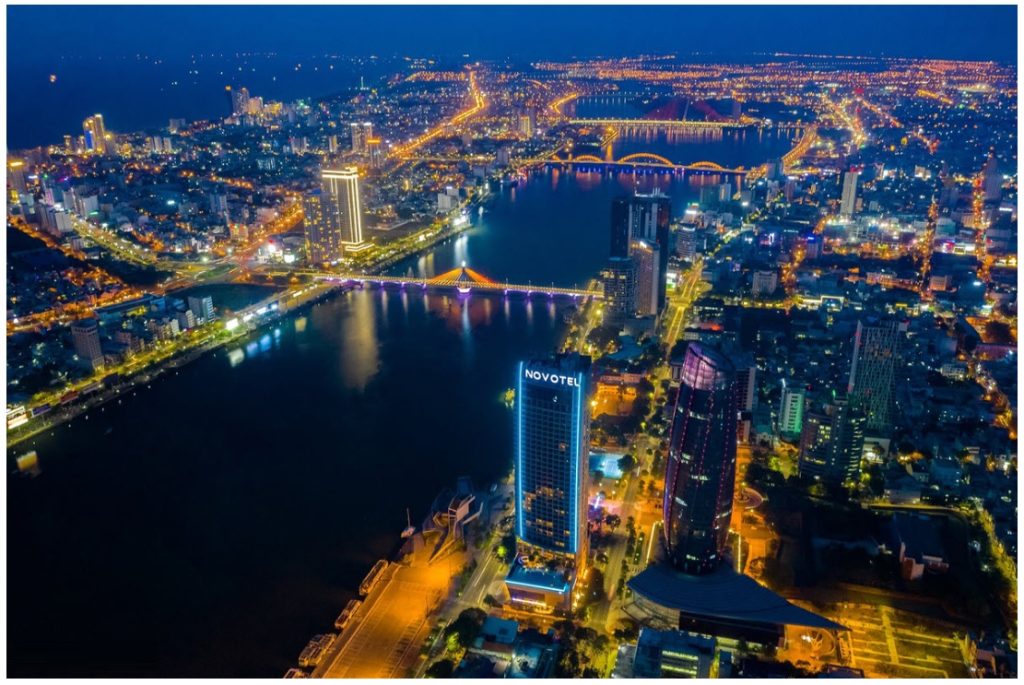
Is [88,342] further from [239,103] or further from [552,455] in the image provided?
[239,103]

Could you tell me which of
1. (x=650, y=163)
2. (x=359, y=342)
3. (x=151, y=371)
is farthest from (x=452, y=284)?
(x=650, y=163)

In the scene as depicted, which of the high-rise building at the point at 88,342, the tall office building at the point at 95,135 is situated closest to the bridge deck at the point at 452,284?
the high-rise building at the point at 88,342

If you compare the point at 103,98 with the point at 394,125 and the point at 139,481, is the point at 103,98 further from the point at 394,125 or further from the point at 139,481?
the point at 139,481

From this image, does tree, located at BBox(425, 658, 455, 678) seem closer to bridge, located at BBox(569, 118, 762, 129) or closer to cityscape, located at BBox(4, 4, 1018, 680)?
cityscape, located at BBox(4, 4, 1018, 680)

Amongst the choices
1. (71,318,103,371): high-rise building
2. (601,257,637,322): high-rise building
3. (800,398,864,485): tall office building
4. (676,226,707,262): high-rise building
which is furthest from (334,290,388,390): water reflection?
(676,226,707,262): high-rise building

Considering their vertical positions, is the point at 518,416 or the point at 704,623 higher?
the point at 518,416

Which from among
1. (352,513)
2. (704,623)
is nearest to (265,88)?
(352,513)
